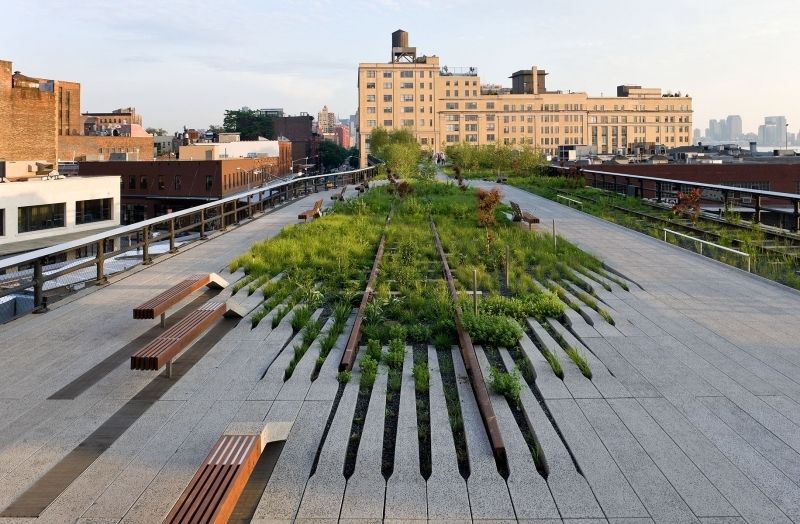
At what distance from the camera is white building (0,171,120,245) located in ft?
127

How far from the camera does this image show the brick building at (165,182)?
6756cm

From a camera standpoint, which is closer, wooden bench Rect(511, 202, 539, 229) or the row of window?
wooden bench Rect(511, 202, 539, 229)

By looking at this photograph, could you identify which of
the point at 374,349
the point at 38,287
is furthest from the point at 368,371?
the point at 38,287

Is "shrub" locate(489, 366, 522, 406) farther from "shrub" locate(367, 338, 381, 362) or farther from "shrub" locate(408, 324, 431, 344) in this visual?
"shrub" locate(408, 324, 431, 344)

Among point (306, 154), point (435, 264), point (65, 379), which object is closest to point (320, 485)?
point (65, 379)

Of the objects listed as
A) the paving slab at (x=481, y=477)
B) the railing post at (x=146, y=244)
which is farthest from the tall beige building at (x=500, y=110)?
the paving slab at (x=481, y=477)

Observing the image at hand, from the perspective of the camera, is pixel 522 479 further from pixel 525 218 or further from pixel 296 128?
pixel 296 128

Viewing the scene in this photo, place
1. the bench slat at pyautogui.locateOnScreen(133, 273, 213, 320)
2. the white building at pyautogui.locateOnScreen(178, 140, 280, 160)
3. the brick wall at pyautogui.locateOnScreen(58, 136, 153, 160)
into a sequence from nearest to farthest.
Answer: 1. the bench slat at pyautogui.locateOnScreen(133, 273, 213, 320)
2. the brick wall at pyautogui.locateOnScreen(58, 136, 153, 160)
3. the white building at pyautogui.locateOnScreen(178, 140, 280, 160)

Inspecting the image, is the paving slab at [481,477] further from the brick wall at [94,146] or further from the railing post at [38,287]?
the brick wall at [94,146]

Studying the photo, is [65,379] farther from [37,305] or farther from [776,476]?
[776,476]

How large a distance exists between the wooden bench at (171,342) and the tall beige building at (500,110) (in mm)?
112759

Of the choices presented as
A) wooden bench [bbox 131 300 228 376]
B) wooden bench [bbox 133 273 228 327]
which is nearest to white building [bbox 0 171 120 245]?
wooden bench [bbox 133 273 228 327]

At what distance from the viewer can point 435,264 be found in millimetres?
13656

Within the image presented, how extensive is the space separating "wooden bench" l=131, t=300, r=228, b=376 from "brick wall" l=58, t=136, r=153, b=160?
8502cm
